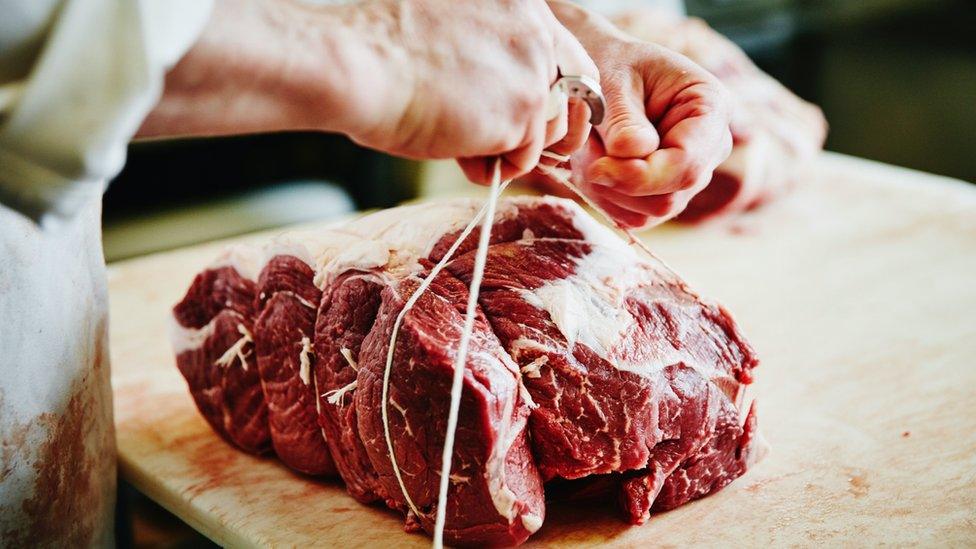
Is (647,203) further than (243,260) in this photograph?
No

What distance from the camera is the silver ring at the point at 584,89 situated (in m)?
1.28

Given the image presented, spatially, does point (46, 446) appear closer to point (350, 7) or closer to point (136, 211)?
point (350, 7)

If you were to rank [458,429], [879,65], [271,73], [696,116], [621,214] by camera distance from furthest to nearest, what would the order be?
[879,65] < [621,214] < [696,116] < [458,429] < [271,73]

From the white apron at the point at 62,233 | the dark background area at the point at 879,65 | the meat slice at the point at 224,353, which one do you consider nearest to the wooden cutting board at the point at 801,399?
the meat slice at the point at 224,353

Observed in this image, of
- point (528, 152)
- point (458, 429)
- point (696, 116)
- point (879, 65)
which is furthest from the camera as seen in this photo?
point (879, 65)

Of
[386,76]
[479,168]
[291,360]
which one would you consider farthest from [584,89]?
[291,360]

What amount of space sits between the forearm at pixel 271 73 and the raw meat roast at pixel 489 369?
0.40m

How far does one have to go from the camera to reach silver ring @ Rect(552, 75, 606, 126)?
1.28 m

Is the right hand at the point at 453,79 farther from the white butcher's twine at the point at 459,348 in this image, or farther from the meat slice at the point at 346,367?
the meat slice at the point at 346,367

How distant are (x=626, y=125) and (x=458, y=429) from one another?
1.67 feet

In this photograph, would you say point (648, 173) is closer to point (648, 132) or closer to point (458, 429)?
point (648, 132)

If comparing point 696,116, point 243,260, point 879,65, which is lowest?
point 879,65

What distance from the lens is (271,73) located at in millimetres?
1098

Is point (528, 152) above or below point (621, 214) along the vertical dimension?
above
